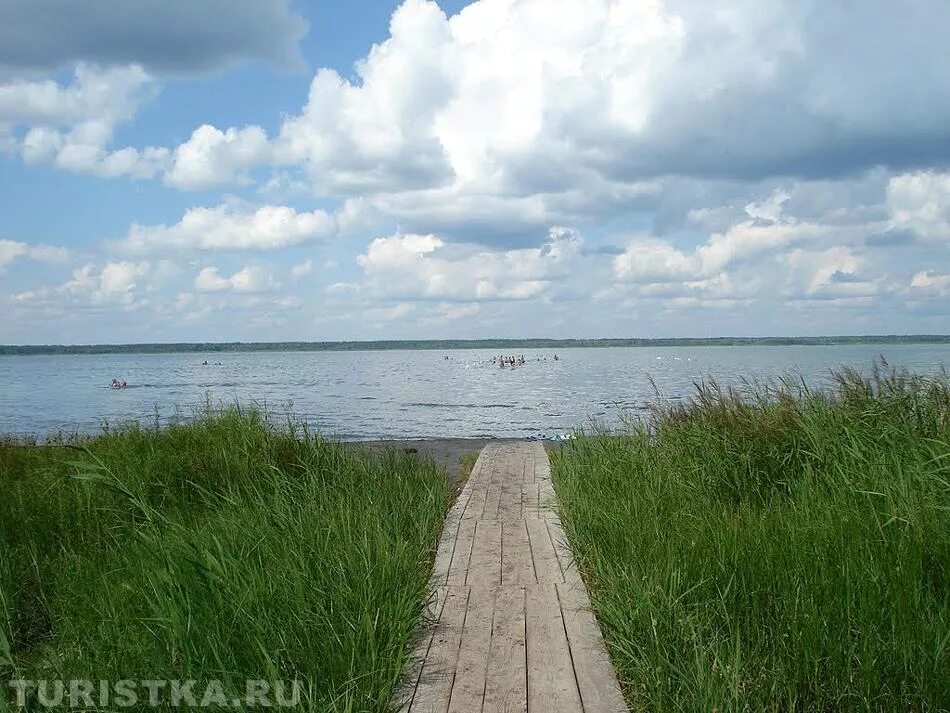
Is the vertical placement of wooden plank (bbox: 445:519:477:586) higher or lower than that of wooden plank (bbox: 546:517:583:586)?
higher

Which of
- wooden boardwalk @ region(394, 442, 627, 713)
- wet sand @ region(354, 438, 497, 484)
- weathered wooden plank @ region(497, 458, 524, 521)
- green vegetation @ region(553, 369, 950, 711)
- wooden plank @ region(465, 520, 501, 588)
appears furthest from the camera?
wet sand @ region(354, 438, 497, 484)

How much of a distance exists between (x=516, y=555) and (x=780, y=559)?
5.95 ft

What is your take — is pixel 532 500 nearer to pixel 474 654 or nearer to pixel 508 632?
pixel 508 632

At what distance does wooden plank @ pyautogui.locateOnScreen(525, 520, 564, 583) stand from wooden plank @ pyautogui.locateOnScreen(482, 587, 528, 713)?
381mm

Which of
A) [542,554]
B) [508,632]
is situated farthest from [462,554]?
[508,632]

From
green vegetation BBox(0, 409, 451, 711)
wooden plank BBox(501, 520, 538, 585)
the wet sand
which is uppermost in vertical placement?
green vegetation BBox(0, 409, 451, 711)

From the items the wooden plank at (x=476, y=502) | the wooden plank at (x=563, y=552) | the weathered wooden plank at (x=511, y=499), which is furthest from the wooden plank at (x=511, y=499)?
the wooden plank at (x=563, y=552)

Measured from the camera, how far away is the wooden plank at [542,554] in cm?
480

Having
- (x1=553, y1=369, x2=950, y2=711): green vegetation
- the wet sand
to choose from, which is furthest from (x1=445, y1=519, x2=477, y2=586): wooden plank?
the wet sand

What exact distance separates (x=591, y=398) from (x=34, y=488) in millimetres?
24346

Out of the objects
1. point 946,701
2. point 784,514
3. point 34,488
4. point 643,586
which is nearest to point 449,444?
point 34,488

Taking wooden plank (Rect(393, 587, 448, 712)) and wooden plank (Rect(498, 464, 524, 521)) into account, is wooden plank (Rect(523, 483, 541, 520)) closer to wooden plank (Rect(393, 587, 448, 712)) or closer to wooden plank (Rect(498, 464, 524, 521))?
wooden plank (Rect(498, 464, 524, 521))

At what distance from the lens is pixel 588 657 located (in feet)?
11.8

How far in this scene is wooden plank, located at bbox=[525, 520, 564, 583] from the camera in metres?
4.80
